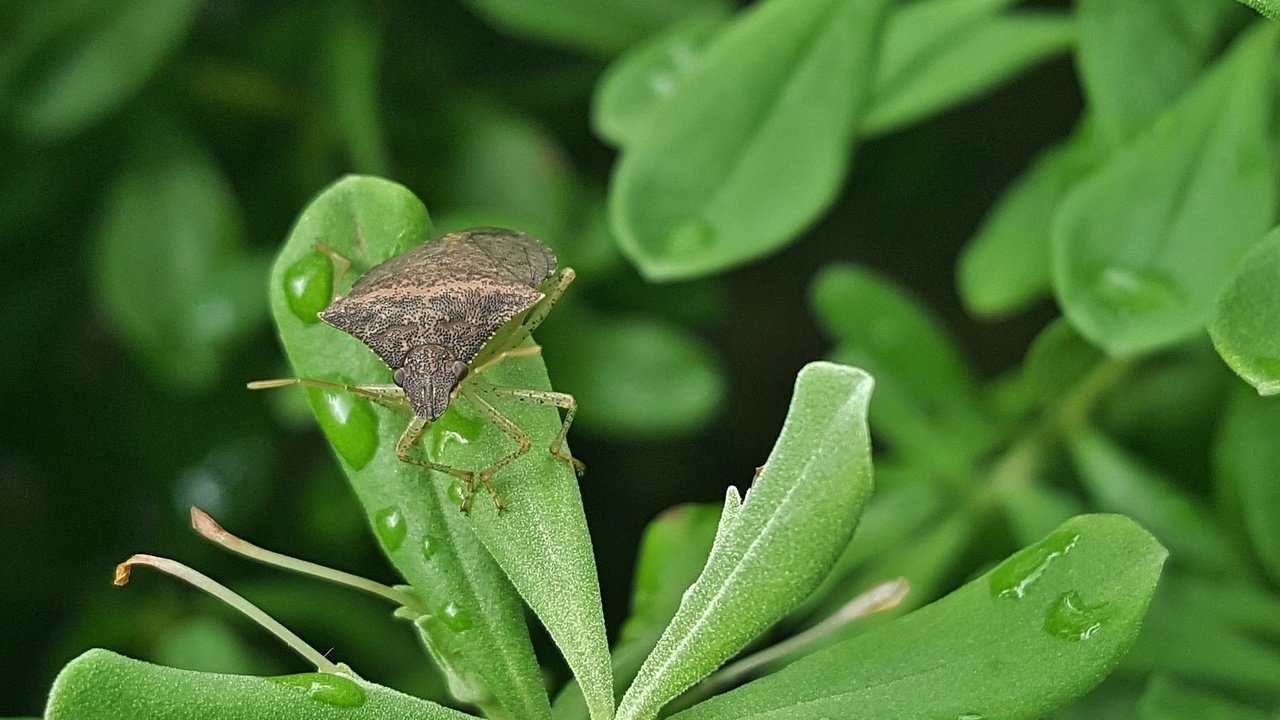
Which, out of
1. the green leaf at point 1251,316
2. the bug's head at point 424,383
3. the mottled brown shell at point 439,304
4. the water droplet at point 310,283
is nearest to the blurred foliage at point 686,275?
the green leaf at point 1251,316

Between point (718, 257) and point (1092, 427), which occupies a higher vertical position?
point (718, 257)

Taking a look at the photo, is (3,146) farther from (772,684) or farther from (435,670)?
(772,684)

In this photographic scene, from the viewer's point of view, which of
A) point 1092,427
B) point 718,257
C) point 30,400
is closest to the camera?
point 718,257

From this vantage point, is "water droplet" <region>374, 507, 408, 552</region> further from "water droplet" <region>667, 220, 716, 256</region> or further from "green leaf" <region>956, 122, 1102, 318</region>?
"green leaf" <region>956, 122, 1102, 318</region>

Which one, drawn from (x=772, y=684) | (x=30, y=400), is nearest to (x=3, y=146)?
(x=30, y=400)

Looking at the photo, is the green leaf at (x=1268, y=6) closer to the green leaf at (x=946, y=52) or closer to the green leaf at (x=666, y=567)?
the green leaf at (x=666, y=567)

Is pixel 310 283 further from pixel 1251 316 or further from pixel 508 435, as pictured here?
pixel 1251 316

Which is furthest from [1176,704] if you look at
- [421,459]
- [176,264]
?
[176,264]
